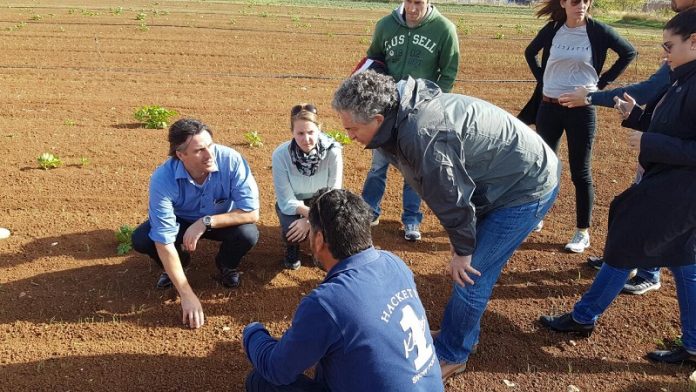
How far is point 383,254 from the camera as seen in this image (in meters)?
2.11

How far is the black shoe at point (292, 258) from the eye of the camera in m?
4.29

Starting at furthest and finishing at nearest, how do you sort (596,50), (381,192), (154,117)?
1. (154,117)
2. (381,192)
3. (596,50)

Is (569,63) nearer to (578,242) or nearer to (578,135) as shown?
(578,135)

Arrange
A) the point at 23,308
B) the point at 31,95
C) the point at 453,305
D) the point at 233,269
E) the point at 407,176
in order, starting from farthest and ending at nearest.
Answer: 1. the point at 31,95
2. the point at 233,269
3. the point at 23,308
4. the point at 453,305
5. the point at 407,176

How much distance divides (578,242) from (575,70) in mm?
1453

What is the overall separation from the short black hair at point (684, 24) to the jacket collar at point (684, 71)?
0.44ft

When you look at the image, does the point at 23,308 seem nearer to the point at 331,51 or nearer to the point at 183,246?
the point at 183,246

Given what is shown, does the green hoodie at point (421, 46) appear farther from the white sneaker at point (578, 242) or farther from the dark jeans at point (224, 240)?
the dark jeans at point (224, 240)

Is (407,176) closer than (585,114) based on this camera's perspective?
Yes

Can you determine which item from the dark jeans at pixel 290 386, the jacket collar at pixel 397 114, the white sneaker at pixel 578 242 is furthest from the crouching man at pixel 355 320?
the white sneaker at pixel 578 242

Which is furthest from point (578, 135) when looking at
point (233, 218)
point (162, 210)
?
point (162, 210)

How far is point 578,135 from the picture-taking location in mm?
4148

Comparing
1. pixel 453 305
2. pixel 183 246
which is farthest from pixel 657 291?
pixel 183 246

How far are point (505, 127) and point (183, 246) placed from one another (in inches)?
91.2
